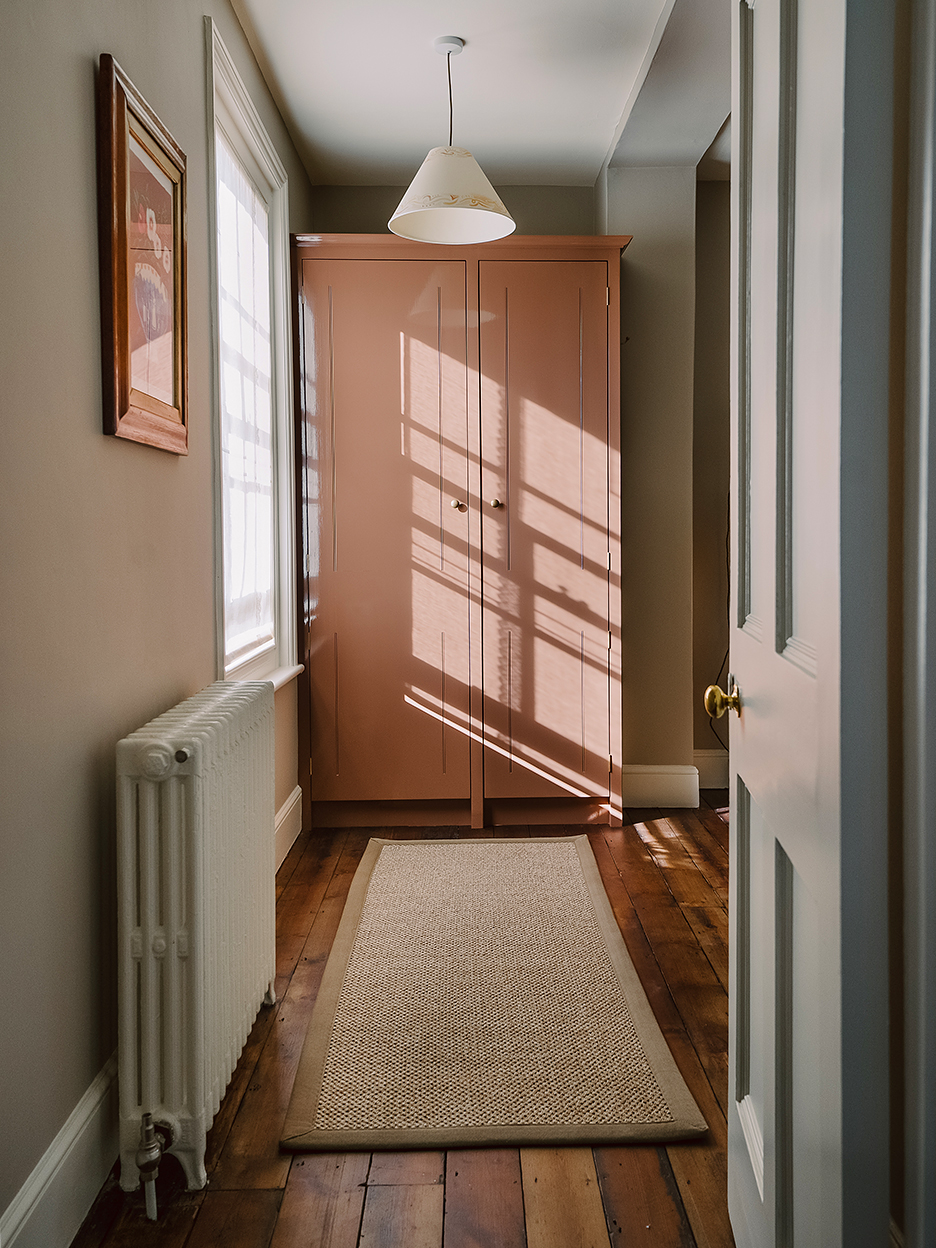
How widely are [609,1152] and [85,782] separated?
1116 millimetres

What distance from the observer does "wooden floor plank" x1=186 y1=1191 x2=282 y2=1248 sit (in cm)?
134

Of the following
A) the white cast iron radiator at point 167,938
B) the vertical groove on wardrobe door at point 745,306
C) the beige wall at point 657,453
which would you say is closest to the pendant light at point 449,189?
the beige wall at point 657,453

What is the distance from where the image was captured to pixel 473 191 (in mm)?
2502

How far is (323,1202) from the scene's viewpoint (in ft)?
4.69

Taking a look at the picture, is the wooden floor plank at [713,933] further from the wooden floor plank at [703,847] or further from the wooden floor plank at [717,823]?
the wooden floor plank at [717,823]

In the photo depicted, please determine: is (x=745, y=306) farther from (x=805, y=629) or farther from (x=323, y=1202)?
(x=323, y=1202)

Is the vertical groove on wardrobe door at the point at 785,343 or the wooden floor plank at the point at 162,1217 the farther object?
the wooden floor plank at the point at 162,1217

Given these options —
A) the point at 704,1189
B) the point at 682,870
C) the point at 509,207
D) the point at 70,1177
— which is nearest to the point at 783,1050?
the point at 704,1189

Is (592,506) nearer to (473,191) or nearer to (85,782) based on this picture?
(473,191)

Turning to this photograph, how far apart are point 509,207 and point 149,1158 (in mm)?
3673

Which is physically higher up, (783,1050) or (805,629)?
(805,629)

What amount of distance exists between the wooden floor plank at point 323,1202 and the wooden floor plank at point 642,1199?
41 centimetres

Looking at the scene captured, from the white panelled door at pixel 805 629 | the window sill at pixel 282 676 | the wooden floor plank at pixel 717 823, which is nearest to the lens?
the white panelled door at pixel 805 629

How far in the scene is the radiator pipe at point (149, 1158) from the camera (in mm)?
1395
